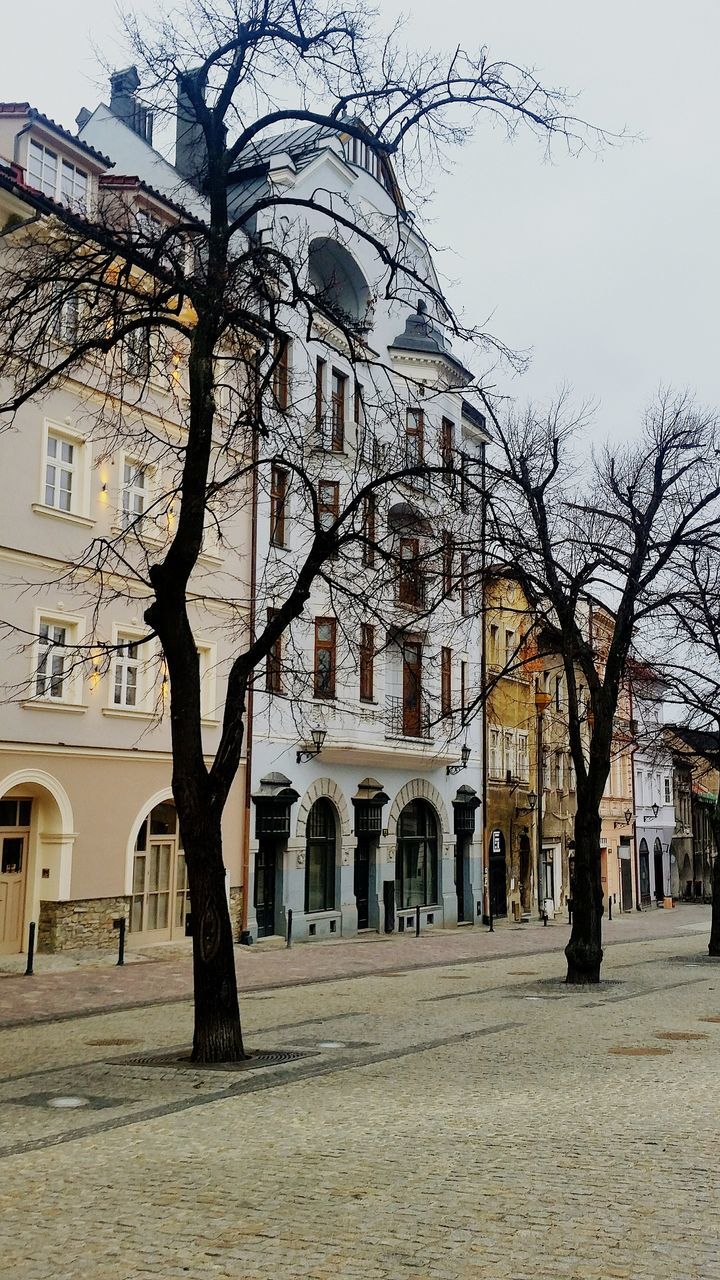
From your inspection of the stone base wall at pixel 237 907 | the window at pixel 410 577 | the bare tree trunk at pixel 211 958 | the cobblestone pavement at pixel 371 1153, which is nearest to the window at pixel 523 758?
the stone base wall at pixel 237 907

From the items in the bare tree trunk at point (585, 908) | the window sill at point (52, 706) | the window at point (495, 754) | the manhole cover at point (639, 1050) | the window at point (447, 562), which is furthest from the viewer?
the window at point (495, 754)

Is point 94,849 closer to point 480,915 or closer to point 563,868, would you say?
point 480,915

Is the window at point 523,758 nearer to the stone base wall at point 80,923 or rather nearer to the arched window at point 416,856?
the arched window at point 416,856

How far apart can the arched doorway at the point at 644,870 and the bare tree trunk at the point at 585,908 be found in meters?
46.6

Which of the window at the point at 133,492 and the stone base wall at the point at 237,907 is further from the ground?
the window at the point at 133,492

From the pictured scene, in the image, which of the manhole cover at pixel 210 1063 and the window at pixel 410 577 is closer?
the manhole cover at pixel 210 1063

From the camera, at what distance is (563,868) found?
53594mm

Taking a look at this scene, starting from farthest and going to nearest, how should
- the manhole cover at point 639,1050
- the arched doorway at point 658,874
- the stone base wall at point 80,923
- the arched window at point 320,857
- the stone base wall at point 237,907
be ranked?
the arched doorway at point 658,874 → the arched window at point 320,857 → the stone base wall at point 237,907 → the stone base wall at point 80,923 → the manhole cover at point 639,1050

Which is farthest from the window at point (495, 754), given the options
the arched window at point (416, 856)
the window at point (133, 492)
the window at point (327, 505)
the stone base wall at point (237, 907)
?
the window at point (327, 505)

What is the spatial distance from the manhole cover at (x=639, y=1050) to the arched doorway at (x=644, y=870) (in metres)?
54.1

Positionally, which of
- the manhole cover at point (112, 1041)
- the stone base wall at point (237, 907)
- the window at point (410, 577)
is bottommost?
the manhole cover at point (112, 1041)

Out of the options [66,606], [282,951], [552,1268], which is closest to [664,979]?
[282,951]

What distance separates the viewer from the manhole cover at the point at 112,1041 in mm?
14680

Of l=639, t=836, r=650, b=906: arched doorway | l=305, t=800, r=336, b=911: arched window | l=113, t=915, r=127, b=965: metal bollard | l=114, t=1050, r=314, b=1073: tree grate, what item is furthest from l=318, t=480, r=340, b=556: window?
l=639, t=836, r=650, b=906: arched doorway
